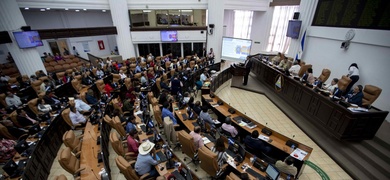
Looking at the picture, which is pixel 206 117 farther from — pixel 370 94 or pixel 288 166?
pixel 370 94

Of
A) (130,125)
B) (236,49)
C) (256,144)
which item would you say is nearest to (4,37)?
(130,125)

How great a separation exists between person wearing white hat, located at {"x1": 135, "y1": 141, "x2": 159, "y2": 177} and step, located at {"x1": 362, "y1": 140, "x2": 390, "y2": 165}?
21.5 ft

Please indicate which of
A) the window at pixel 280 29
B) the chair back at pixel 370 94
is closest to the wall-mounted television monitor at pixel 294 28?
the window at pixel 280 29

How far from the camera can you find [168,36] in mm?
15938

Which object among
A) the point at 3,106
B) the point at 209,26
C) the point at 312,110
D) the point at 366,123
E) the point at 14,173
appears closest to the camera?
the point at 14,173

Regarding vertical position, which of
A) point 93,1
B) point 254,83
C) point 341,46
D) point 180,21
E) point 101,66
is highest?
point 93,1

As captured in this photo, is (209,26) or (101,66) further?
(209,26)

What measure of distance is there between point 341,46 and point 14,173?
12977 mm

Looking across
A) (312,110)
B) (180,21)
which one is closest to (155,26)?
(180,21)

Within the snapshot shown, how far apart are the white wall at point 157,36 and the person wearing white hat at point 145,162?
532 inches

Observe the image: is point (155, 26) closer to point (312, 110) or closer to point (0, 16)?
point (0, 16)

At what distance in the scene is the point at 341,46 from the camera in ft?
26.7

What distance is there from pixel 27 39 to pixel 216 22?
13.7 meters

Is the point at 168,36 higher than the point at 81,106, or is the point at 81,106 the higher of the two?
Result: the point at 168,36
